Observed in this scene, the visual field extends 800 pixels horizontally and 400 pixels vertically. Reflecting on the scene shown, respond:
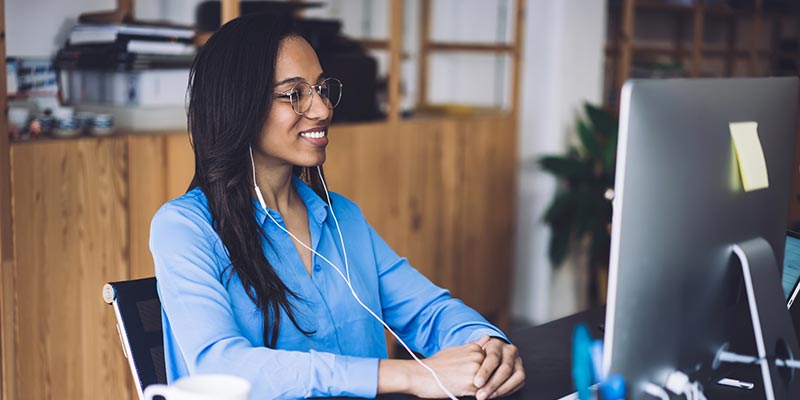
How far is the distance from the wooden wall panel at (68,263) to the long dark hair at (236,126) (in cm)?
107

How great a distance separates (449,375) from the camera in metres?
1.46

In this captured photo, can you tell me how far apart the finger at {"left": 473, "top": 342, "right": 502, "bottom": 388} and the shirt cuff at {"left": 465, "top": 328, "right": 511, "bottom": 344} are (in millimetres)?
125

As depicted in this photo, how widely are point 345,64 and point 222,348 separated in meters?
2.16

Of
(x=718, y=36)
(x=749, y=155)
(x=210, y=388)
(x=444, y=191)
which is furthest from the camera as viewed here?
(x=718, y=36)

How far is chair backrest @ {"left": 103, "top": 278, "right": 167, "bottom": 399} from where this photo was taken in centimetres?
159

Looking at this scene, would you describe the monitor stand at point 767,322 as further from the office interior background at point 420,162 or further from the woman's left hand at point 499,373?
the office interior background at point 420,162

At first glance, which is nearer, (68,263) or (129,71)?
(68,263)

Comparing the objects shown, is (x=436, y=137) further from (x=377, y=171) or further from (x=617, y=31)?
(x=617, y=31)

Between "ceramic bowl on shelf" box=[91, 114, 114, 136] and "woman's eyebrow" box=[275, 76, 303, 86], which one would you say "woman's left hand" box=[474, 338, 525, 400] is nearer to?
"woman's eyebrow" box=[275, 76, 303, 86]

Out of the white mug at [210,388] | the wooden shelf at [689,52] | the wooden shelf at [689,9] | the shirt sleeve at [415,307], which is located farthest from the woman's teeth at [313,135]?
the wooden shelf at [689,52]

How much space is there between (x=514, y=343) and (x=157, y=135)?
1.57 metres

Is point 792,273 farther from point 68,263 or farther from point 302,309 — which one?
point 68,263

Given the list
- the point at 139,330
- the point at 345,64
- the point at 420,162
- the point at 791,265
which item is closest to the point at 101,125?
the point at 345,64

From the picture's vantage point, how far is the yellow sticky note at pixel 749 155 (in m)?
1.25
